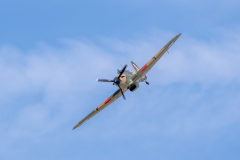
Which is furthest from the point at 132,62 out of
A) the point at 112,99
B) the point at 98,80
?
the point at 98,80

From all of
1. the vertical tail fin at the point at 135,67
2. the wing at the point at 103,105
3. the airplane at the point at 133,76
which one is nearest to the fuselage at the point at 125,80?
the airplane at the point at 133,76

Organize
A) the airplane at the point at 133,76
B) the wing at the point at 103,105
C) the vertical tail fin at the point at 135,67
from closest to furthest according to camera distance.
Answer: the airplane at the point at 133,76 → the wing at the point at 103,105 → the vertical tail fin at the point at 135,67

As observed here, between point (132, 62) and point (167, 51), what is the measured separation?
14316 mm

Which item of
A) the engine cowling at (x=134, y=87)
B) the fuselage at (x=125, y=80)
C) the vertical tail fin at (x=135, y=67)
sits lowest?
the engine cowling at (x=134, y=87)

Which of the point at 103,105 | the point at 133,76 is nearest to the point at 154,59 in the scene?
the point at 133,76

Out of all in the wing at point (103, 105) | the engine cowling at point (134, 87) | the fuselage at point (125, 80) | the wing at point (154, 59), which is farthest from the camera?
the wing at point (103, 105)

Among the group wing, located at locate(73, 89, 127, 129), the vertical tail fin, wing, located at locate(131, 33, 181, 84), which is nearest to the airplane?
wing, located at locate(131, 33, 181, 84)

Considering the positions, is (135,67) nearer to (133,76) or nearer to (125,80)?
(133,76)

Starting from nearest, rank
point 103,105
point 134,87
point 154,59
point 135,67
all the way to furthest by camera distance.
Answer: point 154,59
point 134,87
point 103,105
point 135,67

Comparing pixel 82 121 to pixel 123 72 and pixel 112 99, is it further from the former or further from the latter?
pixel 123 72

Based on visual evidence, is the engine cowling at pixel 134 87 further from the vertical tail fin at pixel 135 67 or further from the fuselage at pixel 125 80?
the vertical tail fin at pixel 135 67

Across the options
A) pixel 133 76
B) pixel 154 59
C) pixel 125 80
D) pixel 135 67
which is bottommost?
pixel 125 80

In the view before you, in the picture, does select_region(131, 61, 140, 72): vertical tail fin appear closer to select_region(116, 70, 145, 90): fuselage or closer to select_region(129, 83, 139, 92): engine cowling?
select_region(116, 70, 145, 90): fuselage

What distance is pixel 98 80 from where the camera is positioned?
82938 millimetres
